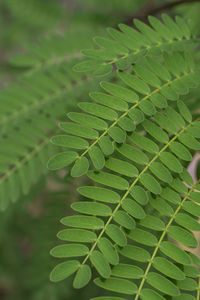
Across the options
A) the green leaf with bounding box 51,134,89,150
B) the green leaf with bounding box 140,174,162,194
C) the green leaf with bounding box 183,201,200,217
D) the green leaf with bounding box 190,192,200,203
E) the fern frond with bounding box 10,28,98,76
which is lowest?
the green leaf with bounding box 183,201,200,217

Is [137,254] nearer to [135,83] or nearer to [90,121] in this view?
[90,121]

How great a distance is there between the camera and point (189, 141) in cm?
114

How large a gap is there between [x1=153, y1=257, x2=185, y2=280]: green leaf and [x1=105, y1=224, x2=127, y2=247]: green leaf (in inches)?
4.1

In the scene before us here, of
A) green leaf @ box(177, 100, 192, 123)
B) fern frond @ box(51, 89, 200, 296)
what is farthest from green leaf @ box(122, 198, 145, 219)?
green leaf @ box(177, 100, 192, 123)

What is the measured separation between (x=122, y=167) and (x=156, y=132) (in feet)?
0.48

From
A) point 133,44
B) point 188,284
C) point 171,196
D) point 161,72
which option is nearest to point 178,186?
point 171,196

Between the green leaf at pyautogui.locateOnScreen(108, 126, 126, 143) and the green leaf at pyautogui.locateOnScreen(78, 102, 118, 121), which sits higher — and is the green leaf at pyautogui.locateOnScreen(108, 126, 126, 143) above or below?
below

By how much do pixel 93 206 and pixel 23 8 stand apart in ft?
6.73

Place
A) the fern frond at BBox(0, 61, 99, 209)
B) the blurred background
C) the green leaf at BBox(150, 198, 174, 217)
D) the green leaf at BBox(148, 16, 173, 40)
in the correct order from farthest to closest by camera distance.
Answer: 1. the blurred background
2. the fern frond at BBox(0, 61, 99, 209)
3. the green leaf at BBox(148, 16, 173, 40)
4. the green leaf at BBox(150, 198, 174, 217)

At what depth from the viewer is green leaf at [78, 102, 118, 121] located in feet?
Answer: 3.68

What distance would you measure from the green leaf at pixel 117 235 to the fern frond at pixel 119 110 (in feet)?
0.53

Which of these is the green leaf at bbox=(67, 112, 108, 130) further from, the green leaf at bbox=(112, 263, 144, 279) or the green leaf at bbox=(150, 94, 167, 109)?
the green leaf at bbox=(112, 263, 144, 279)

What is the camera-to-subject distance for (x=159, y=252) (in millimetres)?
1097

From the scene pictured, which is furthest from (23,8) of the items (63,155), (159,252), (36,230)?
(159,252)
